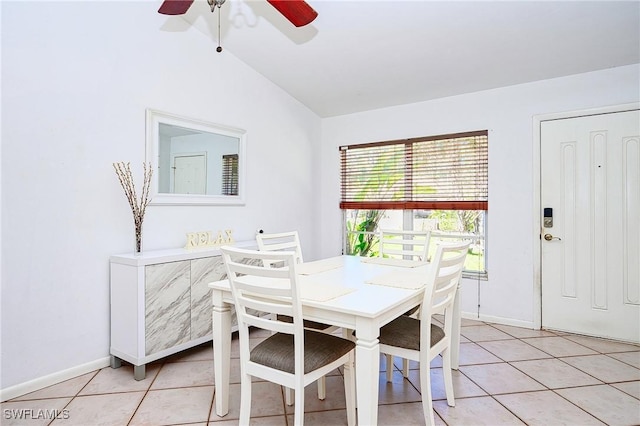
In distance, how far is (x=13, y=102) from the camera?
7.15 ft

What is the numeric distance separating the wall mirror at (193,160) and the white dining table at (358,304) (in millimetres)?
1322

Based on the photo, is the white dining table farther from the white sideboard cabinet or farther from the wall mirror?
the wall mirror

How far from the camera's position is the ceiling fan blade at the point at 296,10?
5.97 feet

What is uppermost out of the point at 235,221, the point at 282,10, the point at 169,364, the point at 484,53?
the point at 484,53

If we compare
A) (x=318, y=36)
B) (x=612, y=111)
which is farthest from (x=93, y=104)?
(x=612, y=111)

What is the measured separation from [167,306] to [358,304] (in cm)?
161

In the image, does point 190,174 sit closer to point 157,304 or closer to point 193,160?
point 193,160

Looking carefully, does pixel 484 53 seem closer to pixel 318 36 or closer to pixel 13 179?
pixel 318 36

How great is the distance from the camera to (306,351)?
1709mm

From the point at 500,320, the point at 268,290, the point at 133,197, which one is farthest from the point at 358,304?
the point at 500,320

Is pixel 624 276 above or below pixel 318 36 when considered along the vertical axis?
below

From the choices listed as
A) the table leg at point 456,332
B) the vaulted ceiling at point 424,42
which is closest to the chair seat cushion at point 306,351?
the table leg at point 456,332

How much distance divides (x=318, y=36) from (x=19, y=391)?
3207 mm

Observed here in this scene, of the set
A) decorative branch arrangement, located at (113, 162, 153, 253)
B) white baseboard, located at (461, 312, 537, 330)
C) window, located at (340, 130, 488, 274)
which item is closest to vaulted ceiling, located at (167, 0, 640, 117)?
window, located at (340, 130, 488, 274)
